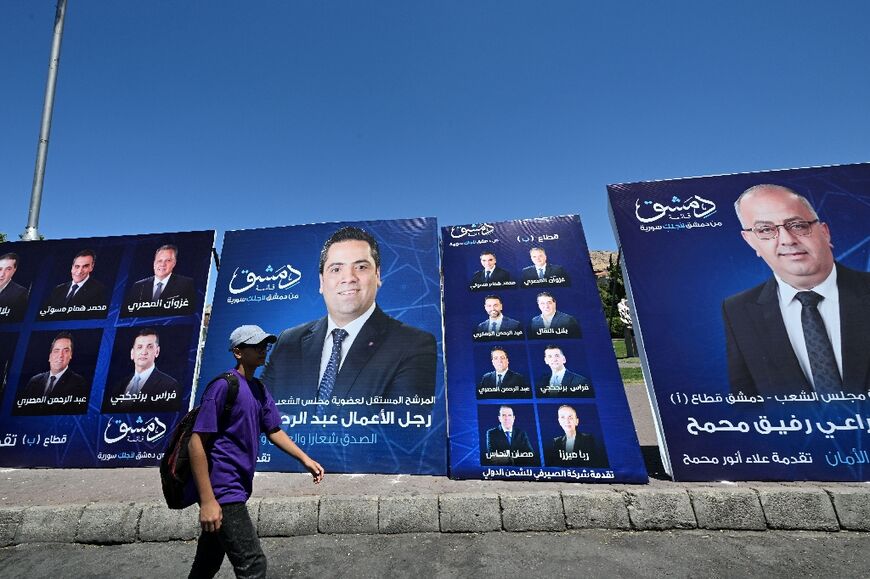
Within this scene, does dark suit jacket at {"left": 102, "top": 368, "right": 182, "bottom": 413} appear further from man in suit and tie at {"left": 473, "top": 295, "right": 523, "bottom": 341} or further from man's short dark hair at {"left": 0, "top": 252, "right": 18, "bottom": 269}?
man in suit and tie at {"left": 473, "top": 295, "right": 523, "bottom": 341}

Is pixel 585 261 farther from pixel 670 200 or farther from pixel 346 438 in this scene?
pixel 346 438

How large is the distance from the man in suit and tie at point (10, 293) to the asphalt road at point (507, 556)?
427 cm

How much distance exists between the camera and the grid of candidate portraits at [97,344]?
5203 mm

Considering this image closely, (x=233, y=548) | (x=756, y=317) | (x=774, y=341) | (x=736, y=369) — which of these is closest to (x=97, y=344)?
(x=233, y=548)

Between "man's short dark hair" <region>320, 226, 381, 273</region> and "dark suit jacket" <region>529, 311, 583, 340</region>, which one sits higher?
"man's short dark hair" <region>320, 226, 381, 273</region>

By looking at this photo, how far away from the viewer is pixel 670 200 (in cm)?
513

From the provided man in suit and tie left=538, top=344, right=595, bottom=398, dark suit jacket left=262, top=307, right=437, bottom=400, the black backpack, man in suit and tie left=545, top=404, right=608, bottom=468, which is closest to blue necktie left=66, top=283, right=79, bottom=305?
dark suit jacket left=262, top=307, right=437, bottom=400

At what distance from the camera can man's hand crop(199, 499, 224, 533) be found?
6.03 ft

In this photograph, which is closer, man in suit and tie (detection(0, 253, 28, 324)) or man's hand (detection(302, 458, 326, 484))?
man's hand (detection(302, 458, 326, 484))

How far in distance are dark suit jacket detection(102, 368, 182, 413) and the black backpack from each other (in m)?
3.93

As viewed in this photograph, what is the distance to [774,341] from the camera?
4.36 metres

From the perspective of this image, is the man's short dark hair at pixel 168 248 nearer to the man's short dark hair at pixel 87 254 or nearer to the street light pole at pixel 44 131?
the man's short dark hair at pixel 87 254

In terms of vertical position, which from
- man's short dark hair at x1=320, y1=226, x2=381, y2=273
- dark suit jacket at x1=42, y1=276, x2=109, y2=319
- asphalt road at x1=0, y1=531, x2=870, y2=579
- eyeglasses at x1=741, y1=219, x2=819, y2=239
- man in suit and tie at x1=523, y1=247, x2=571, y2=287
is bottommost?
asphalt road at x1=0, y1=531, x2=870, y2=579

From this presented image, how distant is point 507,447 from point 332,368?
2393 millimetres
